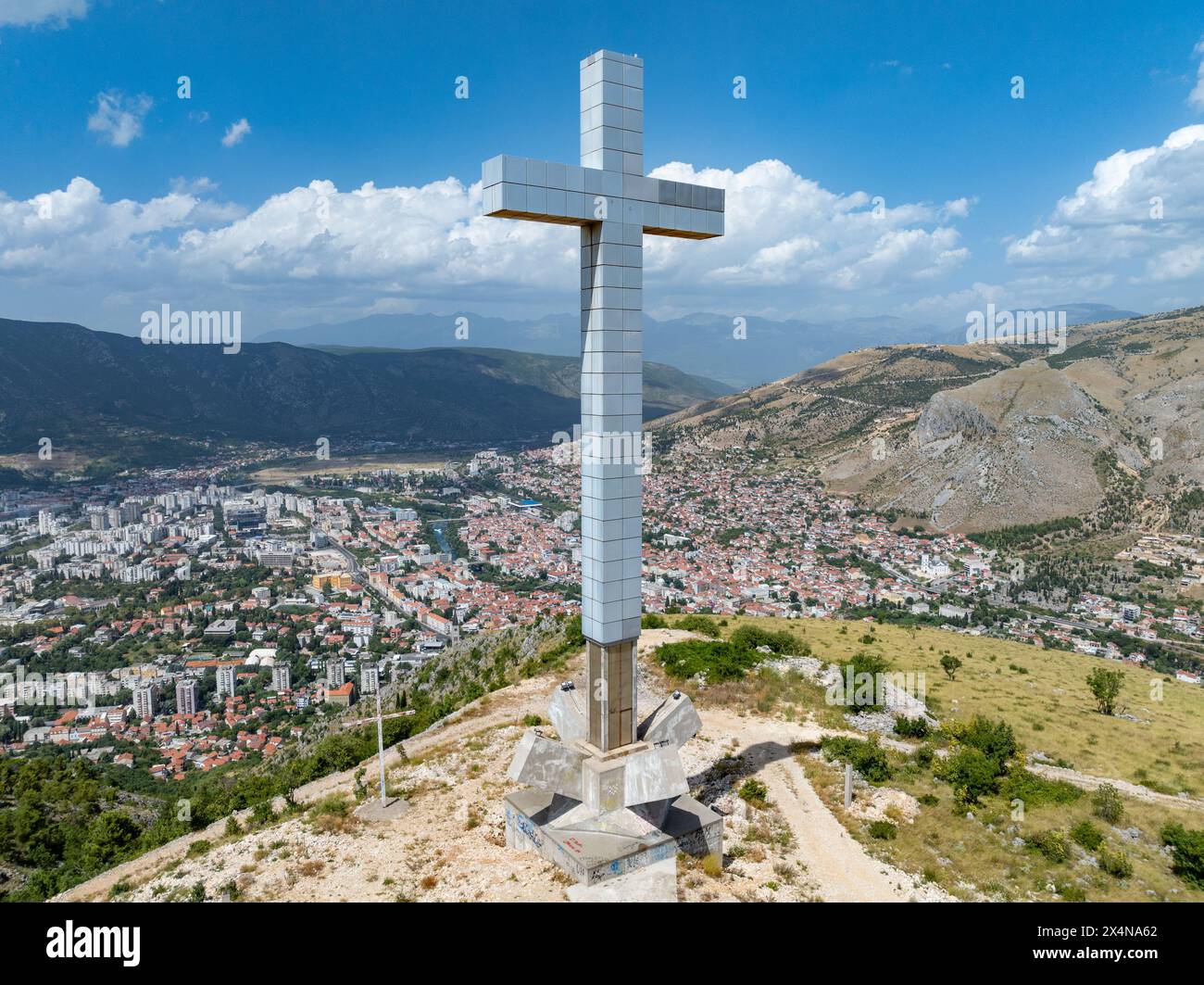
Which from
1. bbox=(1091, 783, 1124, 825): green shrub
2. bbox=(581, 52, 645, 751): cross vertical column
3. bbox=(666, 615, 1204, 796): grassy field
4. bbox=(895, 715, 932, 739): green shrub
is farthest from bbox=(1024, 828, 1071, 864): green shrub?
bbox=(581, 52, 645, 751): cross vertical column

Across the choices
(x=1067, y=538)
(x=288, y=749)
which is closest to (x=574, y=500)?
(x=1067, y=538)

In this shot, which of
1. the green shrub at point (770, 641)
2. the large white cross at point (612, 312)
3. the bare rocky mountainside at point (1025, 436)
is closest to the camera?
the large white cross at point (612, 312)

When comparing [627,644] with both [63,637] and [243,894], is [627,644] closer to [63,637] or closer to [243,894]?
[243,894]

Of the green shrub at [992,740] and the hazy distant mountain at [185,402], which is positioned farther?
the hazy distant mountain at [185,402]

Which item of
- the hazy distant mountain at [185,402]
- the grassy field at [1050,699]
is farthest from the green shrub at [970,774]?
the hazy distant mountain at [185,402]

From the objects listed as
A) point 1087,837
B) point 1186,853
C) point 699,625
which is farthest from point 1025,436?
point 1087,837

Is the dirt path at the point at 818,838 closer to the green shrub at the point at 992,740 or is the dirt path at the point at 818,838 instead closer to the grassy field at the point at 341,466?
the green shrub at the point at 992,740

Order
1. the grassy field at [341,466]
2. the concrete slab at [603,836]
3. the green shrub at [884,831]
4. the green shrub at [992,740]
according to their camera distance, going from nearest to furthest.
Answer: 1. the concrete slab at [603,836]
2. the green shrub at [884,831]
3. the green shrub at [992,740]
4. the grassy field at [341,466]
